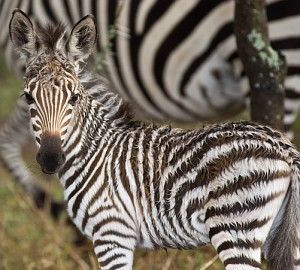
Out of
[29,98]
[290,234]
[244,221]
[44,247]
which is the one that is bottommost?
[44,247]

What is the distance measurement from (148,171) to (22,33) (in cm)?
114

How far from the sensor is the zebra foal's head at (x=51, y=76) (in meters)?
5.07

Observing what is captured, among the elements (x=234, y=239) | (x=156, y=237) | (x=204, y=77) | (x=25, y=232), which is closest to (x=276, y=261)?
(x=234, y=239)

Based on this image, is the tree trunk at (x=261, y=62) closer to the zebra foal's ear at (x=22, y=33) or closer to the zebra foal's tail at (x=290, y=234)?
the zebra foal's tail at (x=290, y=234)

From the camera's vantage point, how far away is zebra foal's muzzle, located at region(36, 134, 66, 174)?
16.4 feet

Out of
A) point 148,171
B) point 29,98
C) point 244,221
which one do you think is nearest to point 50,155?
point 29,98

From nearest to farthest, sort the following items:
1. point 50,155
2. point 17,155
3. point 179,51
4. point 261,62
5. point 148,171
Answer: point 50,155 < point 148,171 < point 261,62 < point 179,51 < point 17,155

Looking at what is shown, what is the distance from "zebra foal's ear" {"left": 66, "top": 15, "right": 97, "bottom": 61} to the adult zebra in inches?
67.0

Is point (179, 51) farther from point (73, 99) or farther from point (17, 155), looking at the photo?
point (17, 155)

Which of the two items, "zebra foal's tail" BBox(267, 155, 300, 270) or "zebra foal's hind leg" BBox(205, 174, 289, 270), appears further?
"zebra foal's tail" BBox(267, 155, 300, 270)

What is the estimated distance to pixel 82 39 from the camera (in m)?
5.52

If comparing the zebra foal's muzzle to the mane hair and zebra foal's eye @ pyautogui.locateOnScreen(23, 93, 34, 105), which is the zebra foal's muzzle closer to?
zebra foal's eye @ pyautogui.locateOnScreen(23, 93, 34, 105)

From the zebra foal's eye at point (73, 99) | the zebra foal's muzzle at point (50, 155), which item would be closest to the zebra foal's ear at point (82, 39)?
the zebra foal's eye at point (73, 99)

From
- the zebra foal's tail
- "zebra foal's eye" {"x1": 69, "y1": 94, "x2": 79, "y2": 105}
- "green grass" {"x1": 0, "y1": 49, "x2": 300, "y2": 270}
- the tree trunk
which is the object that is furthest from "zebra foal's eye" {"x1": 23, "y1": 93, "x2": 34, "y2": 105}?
the tree trunk
